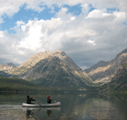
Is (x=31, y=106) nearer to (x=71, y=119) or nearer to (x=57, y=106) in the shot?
(x=57, y=106)

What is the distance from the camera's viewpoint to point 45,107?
78.1m

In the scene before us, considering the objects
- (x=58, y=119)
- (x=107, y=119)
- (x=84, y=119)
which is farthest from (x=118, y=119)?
(x=58, y=119)

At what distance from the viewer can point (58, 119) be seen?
51.1 meters

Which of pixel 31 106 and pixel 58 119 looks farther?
pixel 31 106

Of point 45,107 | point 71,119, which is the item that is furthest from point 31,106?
point 71,119

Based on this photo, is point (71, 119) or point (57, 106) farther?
point (57, 106)

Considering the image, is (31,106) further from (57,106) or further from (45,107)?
(57,106)

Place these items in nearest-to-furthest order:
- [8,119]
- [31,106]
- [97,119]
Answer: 1. [8,119]
2. [97,119]
3. [31,106]

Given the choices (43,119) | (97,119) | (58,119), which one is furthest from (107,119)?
(43,119)

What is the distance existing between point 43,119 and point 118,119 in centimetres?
2545

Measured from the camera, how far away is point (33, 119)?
51094mm

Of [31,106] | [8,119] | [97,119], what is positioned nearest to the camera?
[8,119]

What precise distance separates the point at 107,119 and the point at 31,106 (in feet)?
127

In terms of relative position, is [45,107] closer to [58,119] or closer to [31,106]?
[31,106]
